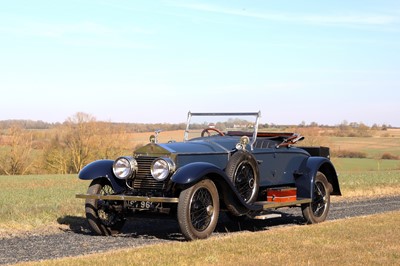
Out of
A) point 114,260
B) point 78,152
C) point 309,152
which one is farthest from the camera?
point 78,152

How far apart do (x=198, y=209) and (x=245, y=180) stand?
1.20 meters

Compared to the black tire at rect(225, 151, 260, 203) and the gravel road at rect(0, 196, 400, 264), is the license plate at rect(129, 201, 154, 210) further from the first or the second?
the black tire at rect(225, 151, 260, 203)

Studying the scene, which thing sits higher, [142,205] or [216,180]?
[216,180]

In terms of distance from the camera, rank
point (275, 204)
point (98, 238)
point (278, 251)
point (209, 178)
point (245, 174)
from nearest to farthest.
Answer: point (278, 251) < point (209, 178) < point (98, 238) < point (245, 174) < point (275, 204)

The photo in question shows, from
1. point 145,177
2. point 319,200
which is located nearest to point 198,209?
point 145,177

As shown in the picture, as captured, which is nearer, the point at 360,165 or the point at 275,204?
the point at 275,204

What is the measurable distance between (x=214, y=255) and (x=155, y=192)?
2235 millimetres

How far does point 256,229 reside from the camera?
11.1m

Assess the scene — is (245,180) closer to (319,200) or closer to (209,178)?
(209,178)

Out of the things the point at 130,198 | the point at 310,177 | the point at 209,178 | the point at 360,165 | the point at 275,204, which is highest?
the point at 209,178

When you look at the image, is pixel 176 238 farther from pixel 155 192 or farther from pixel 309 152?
pixel 309 152

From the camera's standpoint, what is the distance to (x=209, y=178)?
31.5 ft

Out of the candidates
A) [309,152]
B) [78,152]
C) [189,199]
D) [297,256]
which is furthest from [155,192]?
[78,152]

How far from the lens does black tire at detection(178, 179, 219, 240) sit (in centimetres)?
904
